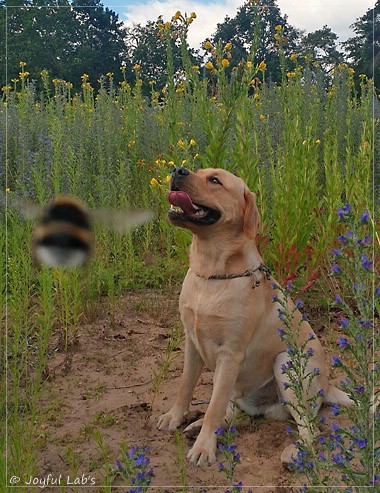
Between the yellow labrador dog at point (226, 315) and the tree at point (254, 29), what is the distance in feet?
3.22

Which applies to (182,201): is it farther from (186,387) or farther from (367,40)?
(367,40)

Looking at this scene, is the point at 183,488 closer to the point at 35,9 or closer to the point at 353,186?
the point at 35,9

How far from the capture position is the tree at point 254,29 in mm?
3139

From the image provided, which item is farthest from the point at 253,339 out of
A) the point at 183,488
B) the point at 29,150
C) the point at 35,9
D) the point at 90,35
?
the point at 29,150

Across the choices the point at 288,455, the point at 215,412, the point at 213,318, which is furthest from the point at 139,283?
the point at 288,455

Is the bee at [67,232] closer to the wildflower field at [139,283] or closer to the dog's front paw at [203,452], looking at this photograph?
the wildflower field at [139,283]

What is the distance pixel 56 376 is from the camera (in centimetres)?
309

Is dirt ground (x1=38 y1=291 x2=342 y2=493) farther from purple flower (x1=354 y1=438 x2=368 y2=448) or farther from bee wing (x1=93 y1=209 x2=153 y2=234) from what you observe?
bee wing (x1=93 y1=209 x2=153 y2=234)

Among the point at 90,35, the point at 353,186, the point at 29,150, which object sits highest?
the point at 90,35

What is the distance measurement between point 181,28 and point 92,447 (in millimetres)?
2471

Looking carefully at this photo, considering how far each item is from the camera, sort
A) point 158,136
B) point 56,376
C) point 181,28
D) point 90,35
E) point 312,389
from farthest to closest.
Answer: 1. point 158,136
2. point 181,28
3. point 56,376
4. point 312,389
5. point 90,35

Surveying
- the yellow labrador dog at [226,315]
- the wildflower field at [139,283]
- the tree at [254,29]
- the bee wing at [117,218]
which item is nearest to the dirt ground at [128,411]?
the wildflower field at [139,283]

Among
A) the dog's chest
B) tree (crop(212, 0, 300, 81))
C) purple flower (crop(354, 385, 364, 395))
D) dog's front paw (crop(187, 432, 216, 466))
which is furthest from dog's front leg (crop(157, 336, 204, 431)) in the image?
tree (crop(212, 0, 300, 81))

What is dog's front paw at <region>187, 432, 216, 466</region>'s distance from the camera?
7.96 feet
